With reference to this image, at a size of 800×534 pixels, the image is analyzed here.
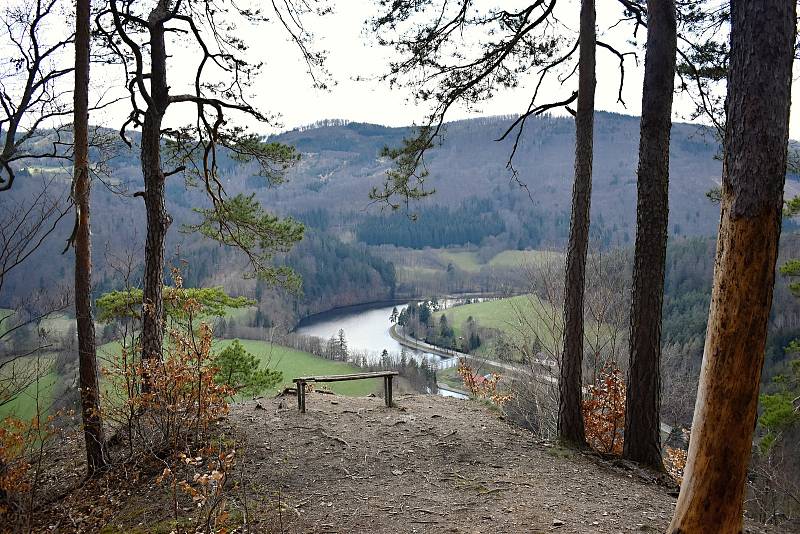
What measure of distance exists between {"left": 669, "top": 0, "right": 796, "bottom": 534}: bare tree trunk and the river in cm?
2849

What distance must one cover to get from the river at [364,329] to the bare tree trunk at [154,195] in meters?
25.4

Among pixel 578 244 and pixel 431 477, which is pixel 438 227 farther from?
pixel 431 477

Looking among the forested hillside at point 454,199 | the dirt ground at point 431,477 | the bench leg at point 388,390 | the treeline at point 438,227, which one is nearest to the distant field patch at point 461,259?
the treeline at point 438,227

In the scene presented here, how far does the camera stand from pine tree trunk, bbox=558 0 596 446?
562 cm

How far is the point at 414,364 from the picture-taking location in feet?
94.6

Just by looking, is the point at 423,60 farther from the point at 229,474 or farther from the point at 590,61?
the point at 229,474

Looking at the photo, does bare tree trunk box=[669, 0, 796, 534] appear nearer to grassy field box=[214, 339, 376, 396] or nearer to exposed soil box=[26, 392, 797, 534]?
exposed soil box=[26, 392, 797, 534]

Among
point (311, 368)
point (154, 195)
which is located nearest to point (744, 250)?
point (154, 195)

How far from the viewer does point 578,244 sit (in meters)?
5.80

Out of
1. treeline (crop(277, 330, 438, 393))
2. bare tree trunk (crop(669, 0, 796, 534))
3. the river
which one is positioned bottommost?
the river

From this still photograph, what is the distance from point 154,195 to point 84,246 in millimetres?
1310

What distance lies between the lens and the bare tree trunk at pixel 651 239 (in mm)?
4988

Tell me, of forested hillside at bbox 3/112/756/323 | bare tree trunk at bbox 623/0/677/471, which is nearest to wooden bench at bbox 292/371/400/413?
bare tree trunk at bbox 623/0/677/471

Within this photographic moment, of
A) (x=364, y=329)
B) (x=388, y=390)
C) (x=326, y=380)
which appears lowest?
(x=364, y=329)
